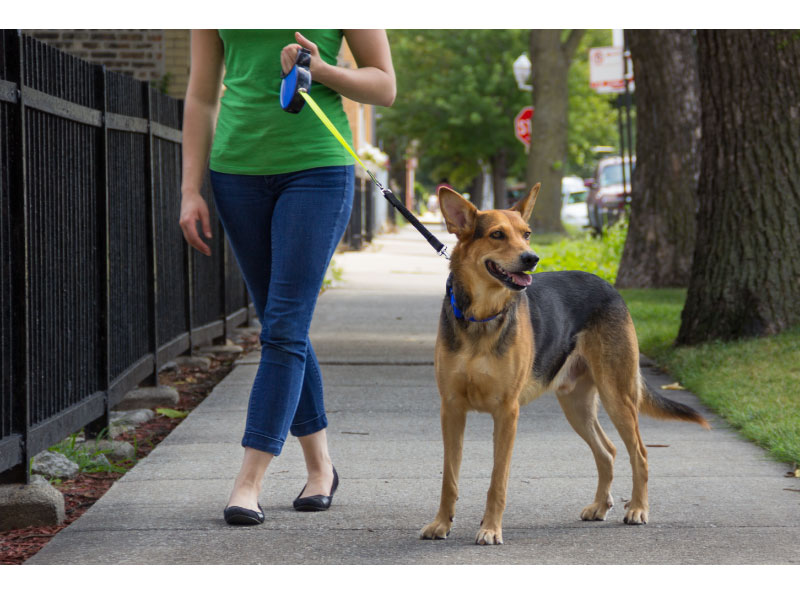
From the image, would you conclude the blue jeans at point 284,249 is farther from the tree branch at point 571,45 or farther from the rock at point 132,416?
the tree branch at point 571,45

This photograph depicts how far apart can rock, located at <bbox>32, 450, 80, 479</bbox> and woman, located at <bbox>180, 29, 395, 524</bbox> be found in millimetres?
1423

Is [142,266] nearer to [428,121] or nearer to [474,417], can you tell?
[474,417]

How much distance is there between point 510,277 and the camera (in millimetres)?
4047

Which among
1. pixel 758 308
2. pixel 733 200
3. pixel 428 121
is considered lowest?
pixel 758 308

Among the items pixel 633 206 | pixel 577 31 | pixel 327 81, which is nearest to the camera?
pixel 327 81

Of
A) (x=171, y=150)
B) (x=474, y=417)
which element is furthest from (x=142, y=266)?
(x=474, y=417)

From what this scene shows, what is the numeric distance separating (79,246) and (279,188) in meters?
1.86

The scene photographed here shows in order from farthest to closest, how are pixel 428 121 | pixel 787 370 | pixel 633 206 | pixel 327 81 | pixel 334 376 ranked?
pixel 428 121 < pixel 633 206 < pixel 334 376 < pixel 787 370 < pixel 327 81

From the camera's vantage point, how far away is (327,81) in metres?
4.27

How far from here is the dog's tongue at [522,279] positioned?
13.1 ft

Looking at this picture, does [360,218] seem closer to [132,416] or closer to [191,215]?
[132,416]

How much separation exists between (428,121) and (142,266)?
38.0 metres

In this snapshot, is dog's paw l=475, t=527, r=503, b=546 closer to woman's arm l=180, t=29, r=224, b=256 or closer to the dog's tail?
the dog's tail

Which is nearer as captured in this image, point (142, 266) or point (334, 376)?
point (142, 266)
